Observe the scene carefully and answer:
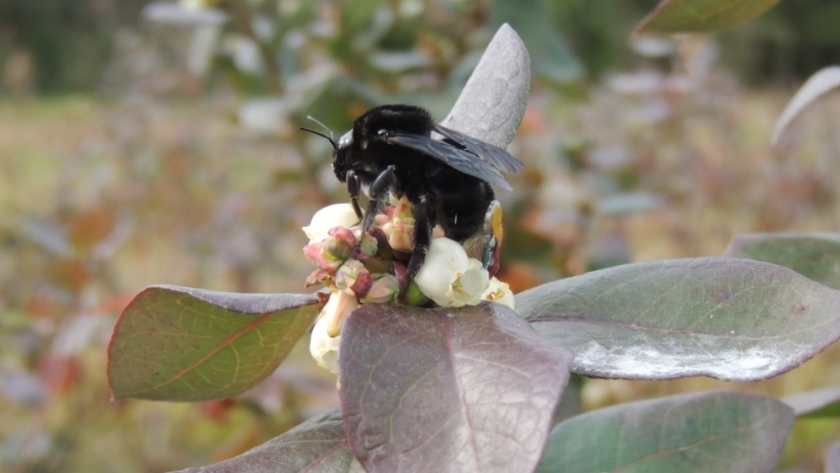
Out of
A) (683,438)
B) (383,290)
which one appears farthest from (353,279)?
(683,438)

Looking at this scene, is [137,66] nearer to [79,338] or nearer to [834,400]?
[79,338]

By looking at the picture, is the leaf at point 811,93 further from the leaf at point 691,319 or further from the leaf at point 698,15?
the leaf at point 691,319

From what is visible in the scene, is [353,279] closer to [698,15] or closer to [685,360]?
[685,360]

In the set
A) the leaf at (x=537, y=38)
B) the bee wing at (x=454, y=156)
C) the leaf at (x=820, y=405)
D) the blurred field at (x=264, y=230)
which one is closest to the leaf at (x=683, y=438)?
the leaf at (x=820, y=405)

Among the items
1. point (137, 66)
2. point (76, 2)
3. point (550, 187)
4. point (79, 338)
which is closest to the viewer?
point (79, 338)

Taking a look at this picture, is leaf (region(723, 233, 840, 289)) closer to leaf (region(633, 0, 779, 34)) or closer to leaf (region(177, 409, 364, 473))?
leaf (region(633, 0, 779, 34))

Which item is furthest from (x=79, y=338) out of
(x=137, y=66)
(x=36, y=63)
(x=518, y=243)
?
(x=36, y=63)

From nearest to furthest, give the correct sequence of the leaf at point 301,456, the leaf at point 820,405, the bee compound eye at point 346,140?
the leaf at point 301,456 < the bee compound eye at point 346,140 < the leaf at point 820,405
